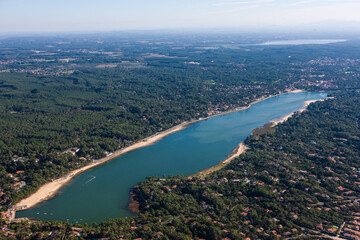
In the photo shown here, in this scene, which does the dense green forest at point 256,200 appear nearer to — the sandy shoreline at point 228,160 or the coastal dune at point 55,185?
the sandy shoreline at point 228,160

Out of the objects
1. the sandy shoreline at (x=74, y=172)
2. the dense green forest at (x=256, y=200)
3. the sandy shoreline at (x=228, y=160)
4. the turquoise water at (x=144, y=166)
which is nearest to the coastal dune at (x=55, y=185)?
the sandy shoreline at (x=74, y=172)

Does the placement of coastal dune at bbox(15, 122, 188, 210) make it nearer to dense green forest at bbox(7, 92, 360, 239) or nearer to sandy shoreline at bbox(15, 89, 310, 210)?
sandy shoreline at bbox(15, 89, 310, 210)

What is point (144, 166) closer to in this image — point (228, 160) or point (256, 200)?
point (228, 160)

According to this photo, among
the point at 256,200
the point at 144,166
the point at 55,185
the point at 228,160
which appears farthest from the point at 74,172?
the point at 256,200

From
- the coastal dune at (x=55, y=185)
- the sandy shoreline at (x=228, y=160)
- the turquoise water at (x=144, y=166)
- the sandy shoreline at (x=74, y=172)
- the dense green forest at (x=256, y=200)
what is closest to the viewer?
the dense green forest at (x=256, y=200)

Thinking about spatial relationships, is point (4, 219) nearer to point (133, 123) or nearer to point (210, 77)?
point (133, 123)
